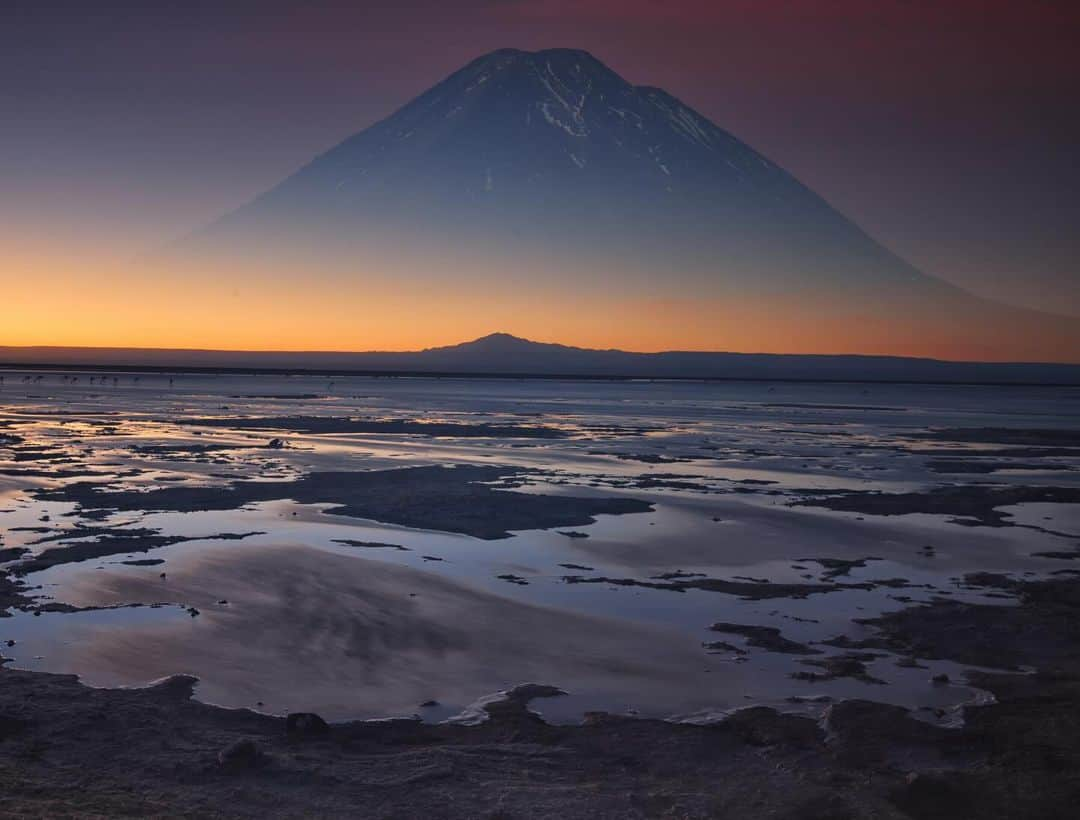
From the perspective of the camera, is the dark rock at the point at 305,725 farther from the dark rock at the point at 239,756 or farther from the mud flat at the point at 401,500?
the mud flat at the point at 401,500

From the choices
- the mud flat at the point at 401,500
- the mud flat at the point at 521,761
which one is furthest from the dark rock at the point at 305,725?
the mud flat at the point at 401,500

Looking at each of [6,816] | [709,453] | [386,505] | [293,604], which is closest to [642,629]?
[293,604]

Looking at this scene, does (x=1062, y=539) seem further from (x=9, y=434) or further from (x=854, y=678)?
(x=9, y=434)

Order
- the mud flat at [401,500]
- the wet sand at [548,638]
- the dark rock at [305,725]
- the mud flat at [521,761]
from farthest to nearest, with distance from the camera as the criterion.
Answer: the mud flat at [401,500]
the dark rock at [305,725]
the wet sand at [548,638]
the mud flat at [521,761]

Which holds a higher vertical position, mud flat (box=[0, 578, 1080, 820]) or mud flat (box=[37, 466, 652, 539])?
mud flat (box=[37, 466, 652, 539])

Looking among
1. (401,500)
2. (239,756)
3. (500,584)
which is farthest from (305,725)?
(401,500)

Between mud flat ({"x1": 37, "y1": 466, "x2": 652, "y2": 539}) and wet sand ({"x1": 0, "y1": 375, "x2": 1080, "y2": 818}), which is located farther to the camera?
mud flat ({"x1": 37, "y1": 466, "x2": 652, "y2": 539})

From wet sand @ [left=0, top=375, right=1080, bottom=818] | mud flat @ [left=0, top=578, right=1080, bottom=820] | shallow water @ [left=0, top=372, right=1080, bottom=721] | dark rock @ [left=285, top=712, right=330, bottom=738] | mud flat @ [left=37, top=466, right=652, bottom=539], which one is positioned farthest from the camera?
mud flat @ [left=37, top=466, right=652, bottom=539]

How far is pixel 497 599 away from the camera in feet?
41.0

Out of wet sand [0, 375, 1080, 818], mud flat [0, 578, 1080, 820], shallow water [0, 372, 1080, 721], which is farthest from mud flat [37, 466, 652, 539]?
mud flat [0, 578, 1080, 820]

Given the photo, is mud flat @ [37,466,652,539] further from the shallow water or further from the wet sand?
the shallow water

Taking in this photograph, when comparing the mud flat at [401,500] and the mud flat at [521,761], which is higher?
the mud flat at [401,500]

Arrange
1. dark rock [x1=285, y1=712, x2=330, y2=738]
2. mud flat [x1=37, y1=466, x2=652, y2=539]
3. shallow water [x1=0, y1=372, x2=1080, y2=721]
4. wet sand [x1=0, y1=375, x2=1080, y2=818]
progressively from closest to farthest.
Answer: wet sand [x1=0, y1=375, x2=1080, y2=818] → dark rock [x1=285, y1=712, x2=330, y2=738] → shallow water [x1=0, y1=372, x2=1080, y2=721] → mud flat [x1=37, y1=466, x2=652, y2=539]

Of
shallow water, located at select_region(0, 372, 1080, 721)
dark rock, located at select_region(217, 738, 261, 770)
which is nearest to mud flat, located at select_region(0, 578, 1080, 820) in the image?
dark rock, located at select_region(217, 738, 261, 770)
